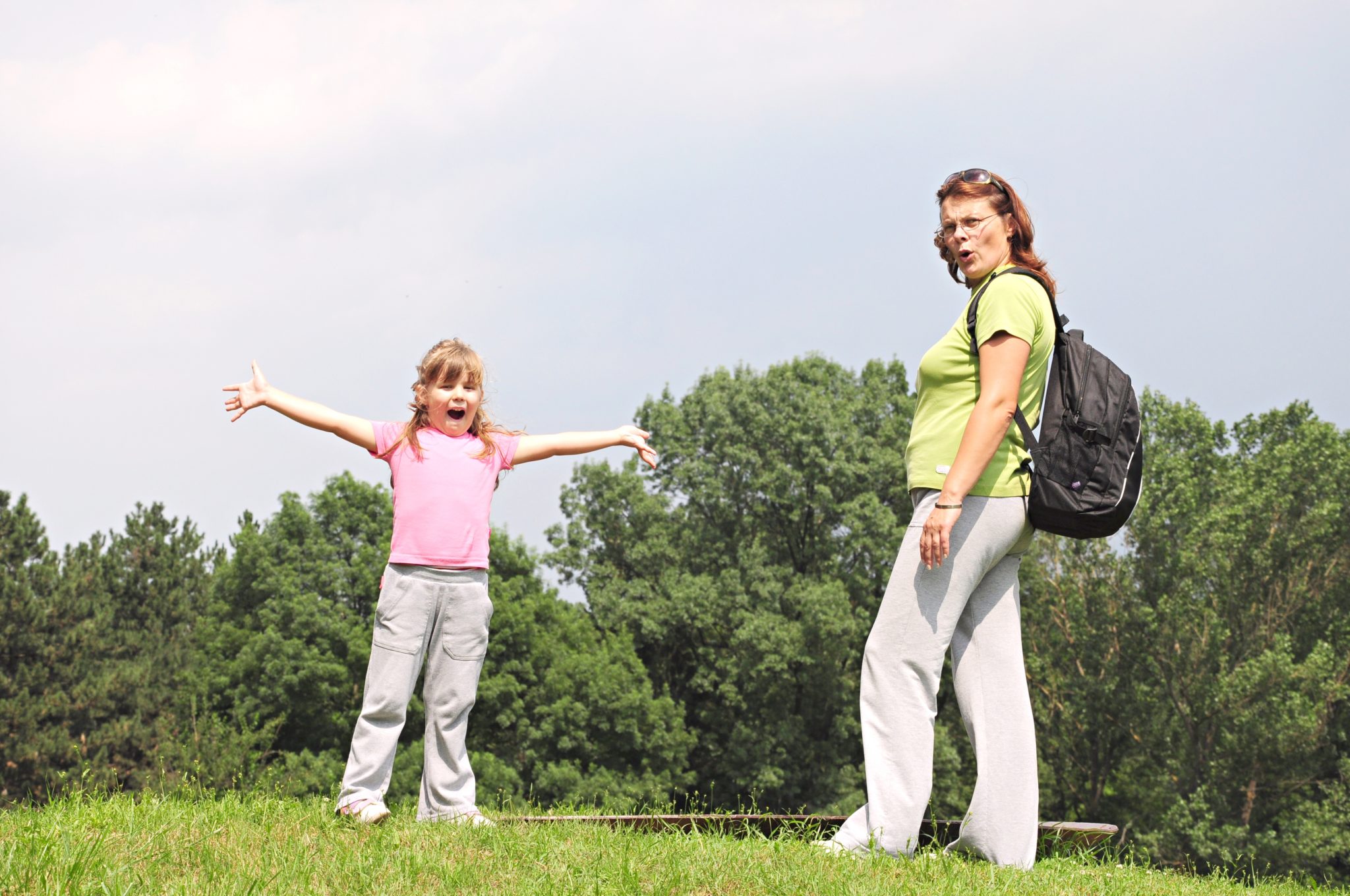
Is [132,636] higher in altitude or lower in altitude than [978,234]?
lower

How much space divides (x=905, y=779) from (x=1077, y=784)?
1306 inches

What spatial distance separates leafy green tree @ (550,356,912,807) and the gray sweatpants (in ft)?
86.2

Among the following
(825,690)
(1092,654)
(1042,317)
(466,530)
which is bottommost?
(825,690)

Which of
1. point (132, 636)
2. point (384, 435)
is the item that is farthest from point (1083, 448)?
point (132, 636)

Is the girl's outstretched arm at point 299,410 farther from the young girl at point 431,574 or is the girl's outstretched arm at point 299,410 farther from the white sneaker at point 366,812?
the white sneaker at point 366,812

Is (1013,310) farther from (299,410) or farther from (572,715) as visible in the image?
(572,715)

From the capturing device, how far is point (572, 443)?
5.27 metres

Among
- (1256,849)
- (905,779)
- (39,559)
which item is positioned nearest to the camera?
(905,779)

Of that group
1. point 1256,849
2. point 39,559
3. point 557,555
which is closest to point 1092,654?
point 1256,849

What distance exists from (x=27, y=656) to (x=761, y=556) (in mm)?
23521

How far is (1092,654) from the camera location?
33.6 meters

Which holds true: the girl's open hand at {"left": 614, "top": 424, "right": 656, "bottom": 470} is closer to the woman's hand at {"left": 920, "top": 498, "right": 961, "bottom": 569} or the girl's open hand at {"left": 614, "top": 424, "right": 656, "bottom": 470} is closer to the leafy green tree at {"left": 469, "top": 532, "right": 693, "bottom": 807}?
the woman's hand at {"left": 920, "top": 498, "right": 961, "bottom": 569}

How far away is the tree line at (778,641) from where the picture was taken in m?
30.8

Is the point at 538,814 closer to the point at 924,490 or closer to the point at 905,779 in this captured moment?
the point at 905,779
